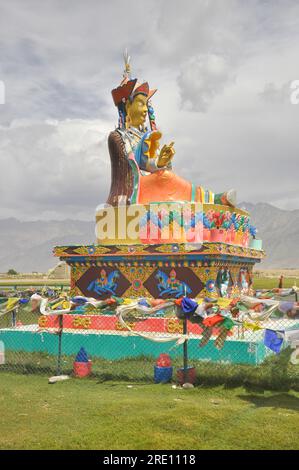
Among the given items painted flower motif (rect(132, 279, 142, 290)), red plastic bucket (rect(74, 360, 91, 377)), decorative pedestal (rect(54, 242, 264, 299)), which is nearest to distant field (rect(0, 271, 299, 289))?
decorative pedestal (rect(54, 242, 264, 299))

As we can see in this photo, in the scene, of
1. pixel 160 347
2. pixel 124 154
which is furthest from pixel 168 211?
pixel 160 347

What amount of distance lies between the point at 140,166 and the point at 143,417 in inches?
415

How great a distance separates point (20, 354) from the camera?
12125 millimetres

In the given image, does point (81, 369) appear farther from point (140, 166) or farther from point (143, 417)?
point (140, 166)

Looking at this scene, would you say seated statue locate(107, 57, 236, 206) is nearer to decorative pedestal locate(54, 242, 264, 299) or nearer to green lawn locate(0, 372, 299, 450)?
decorative pedestal locate(54, 242, 264, 299)

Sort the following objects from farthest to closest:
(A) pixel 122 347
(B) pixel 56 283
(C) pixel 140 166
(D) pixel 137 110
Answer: (B) pixel 56 283 < (D) pixel 137 110 < (C) pixel 140 166 < (A) pixel 122 347

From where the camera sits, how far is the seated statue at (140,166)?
15.5 metres

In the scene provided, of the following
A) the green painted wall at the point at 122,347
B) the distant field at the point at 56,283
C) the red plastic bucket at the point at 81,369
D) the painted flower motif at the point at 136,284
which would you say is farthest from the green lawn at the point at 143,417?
the distant field at the point at 56,283

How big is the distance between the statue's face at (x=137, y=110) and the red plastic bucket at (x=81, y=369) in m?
10.3

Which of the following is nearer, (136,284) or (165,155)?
(136,284)

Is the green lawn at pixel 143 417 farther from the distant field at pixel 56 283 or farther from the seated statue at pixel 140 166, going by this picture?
the distant field at pixel 56 283

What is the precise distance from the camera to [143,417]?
694 centimetres

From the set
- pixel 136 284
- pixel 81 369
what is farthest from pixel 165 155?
pixel 81 369

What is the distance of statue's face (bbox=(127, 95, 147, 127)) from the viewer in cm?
1770
